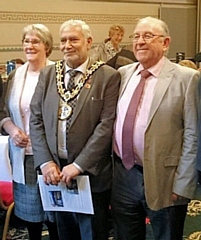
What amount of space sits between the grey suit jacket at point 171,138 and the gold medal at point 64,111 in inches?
14.8

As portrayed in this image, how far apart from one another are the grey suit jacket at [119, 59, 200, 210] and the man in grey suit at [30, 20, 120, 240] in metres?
0.23

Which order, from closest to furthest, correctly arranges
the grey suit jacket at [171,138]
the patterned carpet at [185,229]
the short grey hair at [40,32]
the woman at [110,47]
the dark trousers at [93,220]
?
the grey suit jacket at [171,138] < the dark trousers at [93,220] < the short grey hair at [40,32] < the patterned carpet at [185,229] < the woman at [110,47]

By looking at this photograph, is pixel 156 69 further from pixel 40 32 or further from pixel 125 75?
pixel 40 32

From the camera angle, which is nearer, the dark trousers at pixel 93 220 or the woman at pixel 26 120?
the dark trousers at pixel 93 220

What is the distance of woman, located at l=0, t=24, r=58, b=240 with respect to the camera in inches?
91.1

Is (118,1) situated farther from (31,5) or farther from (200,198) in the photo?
(200,198)

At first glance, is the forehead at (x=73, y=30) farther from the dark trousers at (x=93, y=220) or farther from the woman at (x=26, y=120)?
the dark trousers at (x=93, y=220)

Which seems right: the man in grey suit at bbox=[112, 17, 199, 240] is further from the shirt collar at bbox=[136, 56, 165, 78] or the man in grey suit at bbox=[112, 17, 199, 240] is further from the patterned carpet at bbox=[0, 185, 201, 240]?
the patterned carpet at bbox=[0, 185, 201, 240]

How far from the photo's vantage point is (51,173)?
210 centimetres

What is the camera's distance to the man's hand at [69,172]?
6.74ft

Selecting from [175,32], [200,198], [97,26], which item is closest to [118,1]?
[97,26]

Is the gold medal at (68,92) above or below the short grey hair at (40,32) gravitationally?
below

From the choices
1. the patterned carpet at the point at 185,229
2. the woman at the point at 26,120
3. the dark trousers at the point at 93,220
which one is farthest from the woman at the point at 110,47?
the dark trousers at the point at 93,220

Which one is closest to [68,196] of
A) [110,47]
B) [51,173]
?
[51,173]
